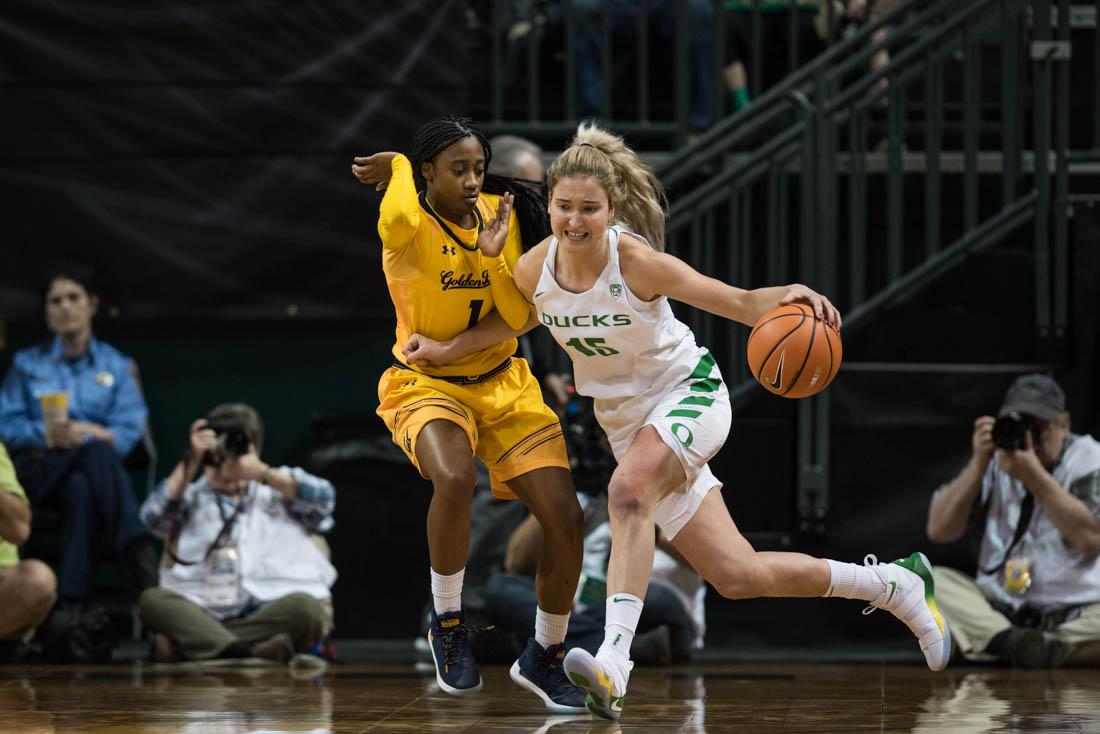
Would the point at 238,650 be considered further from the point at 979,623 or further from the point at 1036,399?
the point at 1036,399

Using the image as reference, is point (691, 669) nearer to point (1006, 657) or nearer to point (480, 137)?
point (1006, 657)

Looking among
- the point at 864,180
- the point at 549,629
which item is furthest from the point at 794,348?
the point at 864,180

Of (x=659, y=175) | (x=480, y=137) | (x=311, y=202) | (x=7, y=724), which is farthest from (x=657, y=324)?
(x=311, y=202)

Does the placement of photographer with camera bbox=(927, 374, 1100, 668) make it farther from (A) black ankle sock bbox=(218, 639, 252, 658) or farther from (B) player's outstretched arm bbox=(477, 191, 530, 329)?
(A) black ankle sock bbox=(218, 639, 252, 658)

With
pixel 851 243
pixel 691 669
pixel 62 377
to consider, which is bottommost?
pixel 691 669

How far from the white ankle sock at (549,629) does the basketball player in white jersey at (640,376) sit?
1.62 ft

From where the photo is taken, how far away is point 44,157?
26.3 feet

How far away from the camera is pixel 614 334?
484 centimetres

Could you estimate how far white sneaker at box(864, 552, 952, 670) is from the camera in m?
5.12

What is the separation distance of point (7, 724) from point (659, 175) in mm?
3780

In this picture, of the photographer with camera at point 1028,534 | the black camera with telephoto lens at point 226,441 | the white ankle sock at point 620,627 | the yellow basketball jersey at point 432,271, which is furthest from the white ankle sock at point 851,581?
the black camera with telephoto lens at point 226,441

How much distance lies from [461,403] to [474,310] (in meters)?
0.28

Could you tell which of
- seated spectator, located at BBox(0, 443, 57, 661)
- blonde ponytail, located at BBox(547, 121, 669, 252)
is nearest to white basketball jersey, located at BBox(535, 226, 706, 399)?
blonde ponytail, located at BBox(547, 121, 669, 252)

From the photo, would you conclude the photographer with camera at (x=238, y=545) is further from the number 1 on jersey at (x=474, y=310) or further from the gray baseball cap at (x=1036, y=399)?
the gray baseball cap at (x=1036, y=399)
